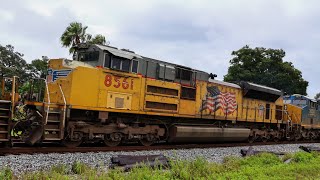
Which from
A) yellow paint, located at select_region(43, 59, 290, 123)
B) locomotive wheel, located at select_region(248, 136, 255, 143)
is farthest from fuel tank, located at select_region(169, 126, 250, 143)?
locomotive wheel, located at select_region(248, 136, 255, 143)

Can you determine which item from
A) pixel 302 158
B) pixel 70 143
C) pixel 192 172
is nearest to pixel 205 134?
pixel 302 158

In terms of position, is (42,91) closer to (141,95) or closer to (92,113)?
(92,113)

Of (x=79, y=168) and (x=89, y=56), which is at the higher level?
(x=89, y=56)

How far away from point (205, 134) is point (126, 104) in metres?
5.11

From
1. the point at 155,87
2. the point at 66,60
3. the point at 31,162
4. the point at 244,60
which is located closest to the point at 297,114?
the point at 155,87

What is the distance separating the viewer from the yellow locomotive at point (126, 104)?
1145cm

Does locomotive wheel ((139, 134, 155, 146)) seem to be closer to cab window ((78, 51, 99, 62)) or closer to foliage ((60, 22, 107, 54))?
cab window ((78, 51, 99, 62))

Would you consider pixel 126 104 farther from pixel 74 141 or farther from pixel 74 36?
pixel 74 36

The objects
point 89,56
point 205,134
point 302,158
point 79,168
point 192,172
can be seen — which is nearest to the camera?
point 79,168

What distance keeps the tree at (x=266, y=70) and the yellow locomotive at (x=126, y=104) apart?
112 ft

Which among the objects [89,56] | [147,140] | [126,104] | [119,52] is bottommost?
[147,140]

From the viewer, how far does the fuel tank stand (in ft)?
50.2

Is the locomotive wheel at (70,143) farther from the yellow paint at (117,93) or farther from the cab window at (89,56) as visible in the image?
the cab window at (89,56)

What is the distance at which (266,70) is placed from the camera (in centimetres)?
5362
